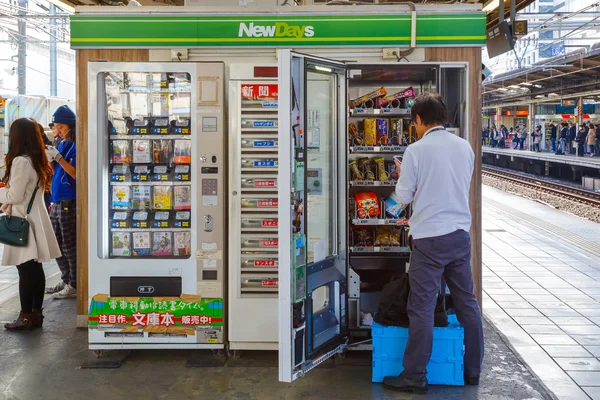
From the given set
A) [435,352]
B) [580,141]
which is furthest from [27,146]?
[580,141]

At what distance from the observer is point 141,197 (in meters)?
5.30

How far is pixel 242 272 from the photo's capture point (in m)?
5.21

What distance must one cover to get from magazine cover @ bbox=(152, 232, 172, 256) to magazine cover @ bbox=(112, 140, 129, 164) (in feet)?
1.97

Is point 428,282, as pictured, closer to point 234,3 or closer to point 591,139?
point 234,3

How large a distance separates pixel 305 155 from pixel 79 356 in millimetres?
2348

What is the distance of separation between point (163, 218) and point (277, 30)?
1.76 meters

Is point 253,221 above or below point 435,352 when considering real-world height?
above

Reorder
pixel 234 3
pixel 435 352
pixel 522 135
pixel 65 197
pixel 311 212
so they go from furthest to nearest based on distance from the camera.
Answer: pixel 522 135
pixel 65 197
pixel 234 3
pixel 311 212
pixel 435 352

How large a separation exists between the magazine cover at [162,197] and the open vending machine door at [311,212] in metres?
1.14

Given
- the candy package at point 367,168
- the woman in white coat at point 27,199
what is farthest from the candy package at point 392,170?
the woman in white coat at point 27,199

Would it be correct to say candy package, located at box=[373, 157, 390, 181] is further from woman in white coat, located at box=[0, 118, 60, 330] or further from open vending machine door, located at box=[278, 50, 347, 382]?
woman in white coat, located at box=[0, 118, 60, 330]

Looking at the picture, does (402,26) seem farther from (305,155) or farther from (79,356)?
(79,356)

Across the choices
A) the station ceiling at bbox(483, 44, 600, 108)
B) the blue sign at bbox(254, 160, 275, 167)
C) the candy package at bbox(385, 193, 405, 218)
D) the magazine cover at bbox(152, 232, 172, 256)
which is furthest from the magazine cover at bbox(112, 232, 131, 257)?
the station ceiling at bbox(483, 44, 600, 108)

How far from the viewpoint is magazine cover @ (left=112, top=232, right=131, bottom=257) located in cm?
532
